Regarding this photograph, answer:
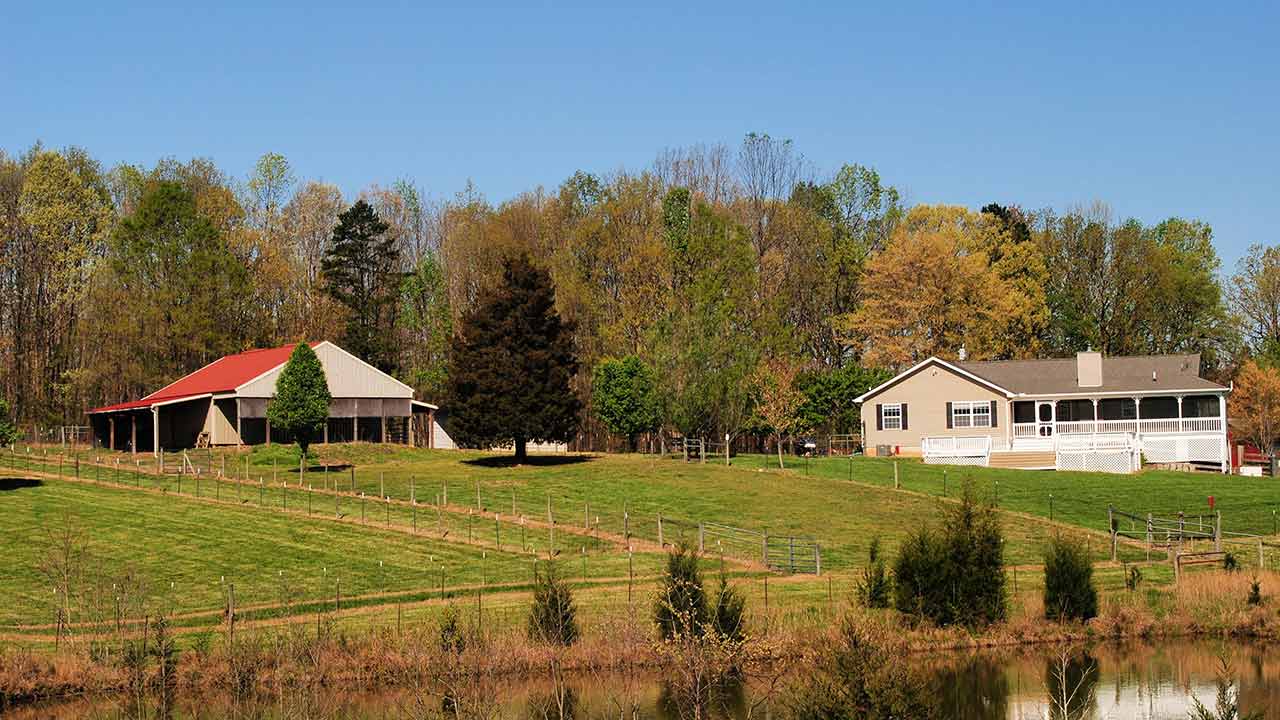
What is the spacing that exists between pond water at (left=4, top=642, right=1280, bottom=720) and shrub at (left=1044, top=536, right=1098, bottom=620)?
1.64 metres

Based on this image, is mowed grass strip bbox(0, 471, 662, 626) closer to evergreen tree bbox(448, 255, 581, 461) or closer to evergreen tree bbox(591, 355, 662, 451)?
evergreen tree bbox(448, 255, 581, 461)

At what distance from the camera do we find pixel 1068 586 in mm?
34125

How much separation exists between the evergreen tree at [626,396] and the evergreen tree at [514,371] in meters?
6.00

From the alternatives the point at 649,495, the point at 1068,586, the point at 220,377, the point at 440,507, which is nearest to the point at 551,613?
the point at 1068,586

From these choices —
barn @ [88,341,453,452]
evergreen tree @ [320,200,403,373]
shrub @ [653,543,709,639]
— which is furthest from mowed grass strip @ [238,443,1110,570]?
evergreen tree @ [320,200,403,373]

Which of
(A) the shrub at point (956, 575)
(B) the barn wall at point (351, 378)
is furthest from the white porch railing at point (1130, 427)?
(A) the shrub at point (956, 575)

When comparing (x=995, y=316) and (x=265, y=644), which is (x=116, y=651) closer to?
(x=265, y=644)

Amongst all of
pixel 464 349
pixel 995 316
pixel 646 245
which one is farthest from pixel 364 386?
pixel 995 316

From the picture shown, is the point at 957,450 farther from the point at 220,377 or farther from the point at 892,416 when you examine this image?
the point at 220,377

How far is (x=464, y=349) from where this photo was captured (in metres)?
66.4

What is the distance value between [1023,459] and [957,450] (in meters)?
2.99

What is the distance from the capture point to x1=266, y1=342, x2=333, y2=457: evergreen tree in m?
64.6

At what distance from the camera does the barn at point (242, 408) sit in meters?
72.4

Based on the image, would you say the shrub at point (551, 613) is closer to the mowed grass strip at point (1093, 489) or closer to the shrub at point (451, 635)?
the shrub at point (451, 635)
